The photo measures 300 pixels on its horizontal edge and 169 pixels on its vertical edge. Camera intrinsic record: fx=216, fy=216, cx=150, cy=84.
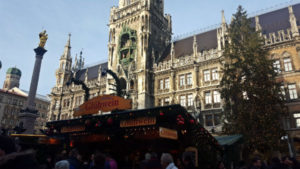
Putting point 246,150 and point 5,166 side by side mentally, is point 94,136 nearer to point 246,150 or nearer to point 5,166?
point 246,150

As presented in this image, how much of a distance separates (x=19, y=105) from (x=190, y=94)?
5620 cm

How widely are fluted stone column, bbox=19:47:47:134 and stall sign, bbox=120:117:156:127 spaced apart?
1554 cm

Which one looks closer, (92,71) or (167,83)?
(167,83)

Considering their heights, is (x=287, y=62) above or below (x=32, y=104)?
above

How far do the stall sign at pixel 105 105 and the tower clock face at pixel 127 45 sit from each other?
22941 mm

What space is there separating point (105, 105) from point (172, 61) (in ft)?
72.5

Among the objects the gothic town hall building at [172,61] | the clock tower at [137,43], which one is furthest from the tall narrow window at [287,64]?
the clock tower at [137,43]

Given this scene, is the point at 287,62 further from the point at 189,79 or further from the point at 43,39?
the point at 43,39

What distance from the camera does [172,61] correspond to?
34.9 meters

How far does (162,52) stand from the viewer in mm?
40500

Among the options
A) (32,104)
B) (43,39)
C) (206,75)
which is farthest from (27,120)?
(206,75)

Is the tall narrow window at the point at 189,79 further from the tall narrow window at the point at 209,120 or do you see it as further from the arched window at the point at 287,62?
the arched window at the point at 287,62

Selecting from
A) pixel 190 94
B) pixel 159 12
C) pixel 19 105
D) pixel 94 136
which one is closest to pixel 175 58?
pixel 190 94

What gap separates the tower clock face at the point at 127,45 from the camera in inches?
1489
